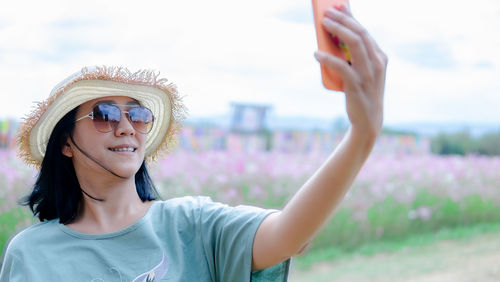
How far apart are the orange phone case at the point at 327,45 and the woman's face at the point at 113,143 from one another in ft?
2.67

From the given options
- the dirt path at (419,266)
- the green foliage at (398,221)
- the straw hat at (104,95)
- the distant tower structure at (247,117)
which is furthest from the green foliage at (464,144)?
the straw hat at (104,95)

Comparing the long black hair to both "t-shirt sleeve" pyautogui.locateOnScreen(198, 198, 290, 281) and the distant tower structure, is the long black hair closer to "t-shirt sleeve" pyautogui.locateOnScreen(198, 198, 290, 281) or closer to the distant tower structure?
"t-shirt sleeve" pyautogui.locateOnScreen(198, 198, 290, 281)

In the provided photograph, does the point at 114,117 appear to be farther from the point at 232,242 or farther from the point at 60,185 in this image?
the point at 232,242

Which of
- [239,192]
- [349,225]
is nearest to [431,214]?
[349,225]

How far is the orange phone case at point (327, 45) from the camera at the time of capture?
1.18m

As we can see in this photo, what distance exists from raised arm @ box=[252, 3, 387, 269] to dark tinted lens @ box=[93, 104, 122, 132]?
1.82ft

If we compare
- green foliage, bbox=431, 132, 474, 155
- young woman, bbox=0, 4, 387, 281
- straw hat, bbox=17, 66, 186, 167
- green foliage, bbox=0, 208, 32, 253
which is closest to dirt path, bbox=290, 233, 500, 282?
green foliage, bbox=0, 208, 32, 253

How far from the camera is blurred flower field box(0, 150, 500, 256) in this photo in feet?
18.1

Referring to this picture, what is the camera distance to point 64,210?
1.97 metres

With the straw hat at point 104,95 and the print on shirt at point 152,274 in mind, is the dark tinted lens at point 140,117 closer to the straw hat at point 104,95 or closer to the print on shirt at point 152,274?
the straw hat at point 104,95

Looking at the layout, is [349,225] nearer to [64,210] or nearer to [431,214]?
[431,214]

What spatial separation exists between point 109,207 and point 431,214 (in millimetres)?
5479

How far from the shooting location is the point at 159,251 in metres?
1.76

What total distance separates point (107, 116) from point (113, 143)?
78 mm
